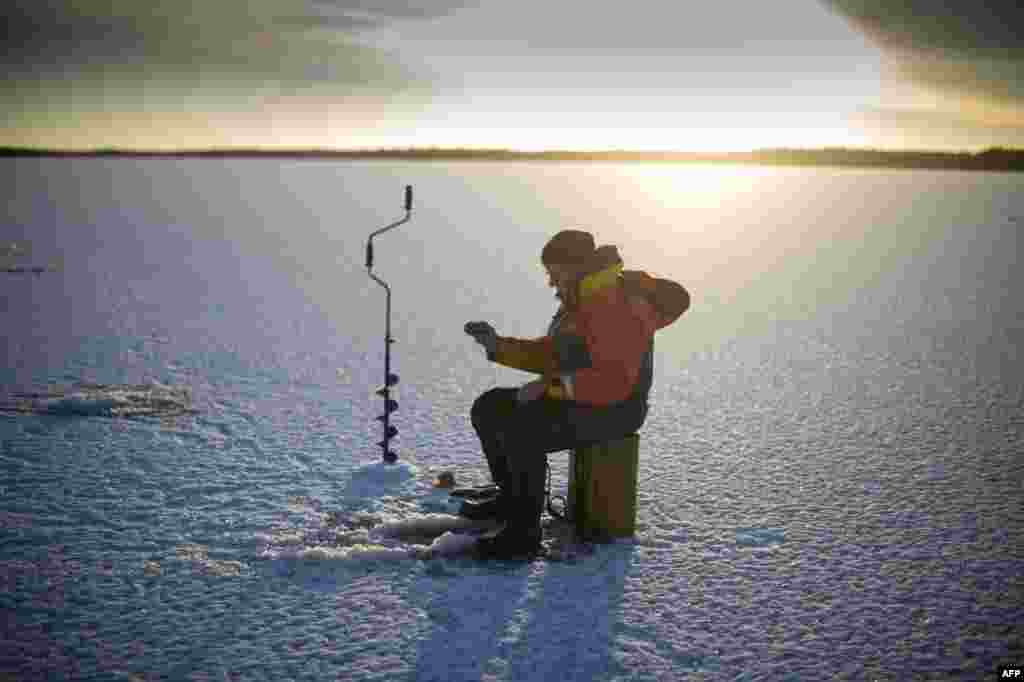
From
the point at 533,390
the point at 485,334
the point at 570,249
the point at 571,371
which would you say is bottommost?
the point at 533,390

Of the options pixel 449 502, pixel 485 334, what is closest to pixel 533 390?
pixel 485 334

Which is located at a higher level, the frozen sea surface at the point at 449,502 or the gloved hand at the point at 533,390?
the gloved hand at the point at 533,390

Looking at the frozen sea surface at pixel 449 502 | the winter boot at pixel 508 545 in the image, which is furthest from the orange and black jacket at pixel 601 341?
the frozen sea surface at pixel 449 502

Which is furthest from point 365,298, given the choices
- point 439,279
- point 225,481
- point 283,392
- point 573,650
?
point 573,650

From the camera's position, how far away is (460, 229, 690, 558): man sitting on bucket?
364cm

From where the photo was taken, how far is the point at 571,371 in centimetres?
367

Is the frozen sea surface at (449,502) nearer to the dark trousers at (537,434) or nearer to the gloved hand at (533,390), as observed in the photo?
the dark trousers at (537,434)

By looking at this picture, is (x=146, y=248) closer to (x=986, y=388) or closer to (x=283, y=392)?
(x=283, y=392)

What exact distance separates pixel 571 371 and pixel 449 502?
3.96 ft

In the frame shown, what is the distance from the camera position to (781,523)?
4.28m

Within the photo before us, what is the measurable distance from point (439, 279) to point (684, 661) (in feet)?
35.5

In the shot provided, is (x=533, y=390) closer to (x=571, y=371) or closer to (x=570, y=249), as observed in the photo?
→ (x=571, y=371)

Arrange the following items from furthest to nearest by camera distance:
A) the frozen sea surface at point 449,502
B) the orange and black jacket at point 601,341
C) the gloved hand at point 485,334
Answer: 1. the gloved hand at point 485,334
2. the orange and black jacket at point 601,341
3. the frozen sea surface at point 449,502

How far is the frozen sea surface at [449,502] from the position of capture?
3.10 meters
